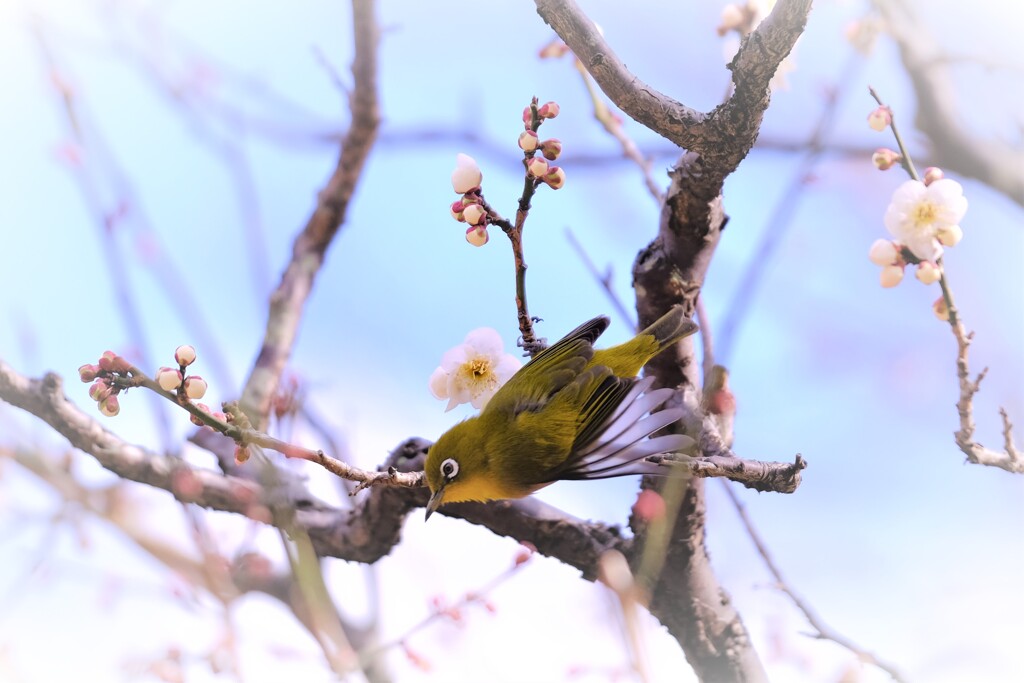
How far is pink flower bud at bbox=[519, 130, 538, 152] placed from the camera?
0.65 m

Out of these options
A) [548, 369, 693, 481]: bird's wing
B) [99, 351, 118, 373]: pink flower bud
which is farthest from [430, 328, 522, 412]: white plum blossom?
[99, 351, 118, 373]: pink flower bud

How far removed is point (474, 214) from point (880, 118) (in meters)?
0.50

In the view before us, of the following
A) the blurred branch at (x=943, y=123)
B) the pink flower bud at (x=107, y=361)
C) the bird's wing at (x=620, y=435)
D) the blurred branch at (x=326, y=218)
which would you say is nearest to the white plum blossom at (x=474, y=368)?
the bird's wing at (x=620, y=435)

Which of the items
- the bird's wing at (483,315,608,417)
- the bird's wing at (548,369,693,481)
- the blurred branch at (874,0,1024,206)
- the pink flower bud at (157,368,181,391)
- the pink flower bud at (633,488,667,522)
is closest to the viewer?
the pink flower bud at (157,368,181,391)

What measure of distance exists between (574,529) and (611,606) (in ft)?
0.40

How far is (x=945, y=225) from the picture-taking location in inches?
33.6

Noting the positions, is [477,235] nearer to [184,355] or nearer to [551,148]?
[551,148]

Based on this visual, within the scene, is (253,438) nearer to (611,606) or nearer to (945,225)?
(611,606)

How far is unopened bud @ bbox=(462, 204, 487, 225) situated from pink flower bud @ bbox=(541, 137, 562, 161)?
0.07m

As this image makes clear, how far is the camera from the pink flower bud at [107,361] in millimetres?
646

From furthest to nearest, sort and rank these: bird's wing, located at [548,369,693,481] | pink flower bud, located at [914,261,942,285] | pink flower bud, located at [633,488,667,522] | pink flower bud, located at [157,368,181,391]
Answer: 1. pink flower bud, located at [633,488,667,522]
2. pink flower bud, located at [914,261,942,285]
3. bird's wing, located at [548,369,693,481]
4. pink flower bud, located at [157,368,181,391]

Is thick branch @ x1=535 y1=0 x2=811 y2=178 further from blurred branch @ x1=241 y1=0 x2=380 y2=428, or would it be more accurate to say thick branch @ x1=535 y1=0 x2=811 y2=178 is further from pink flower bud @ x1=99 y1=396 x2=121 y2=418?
blurred branch @ x1=241 y1=0 x2=380 y2=428

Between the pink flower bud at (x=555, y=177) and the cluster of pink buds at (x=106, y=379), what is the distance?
1.24ft

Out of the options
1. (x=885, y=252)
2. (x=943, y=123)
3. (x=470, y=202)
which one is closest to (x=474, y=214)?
(x=470, y=202)
